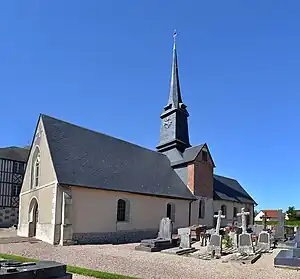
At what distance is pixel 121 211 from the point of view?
1852 centimetres

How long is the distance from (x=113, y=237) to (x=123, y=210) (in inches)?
66.9

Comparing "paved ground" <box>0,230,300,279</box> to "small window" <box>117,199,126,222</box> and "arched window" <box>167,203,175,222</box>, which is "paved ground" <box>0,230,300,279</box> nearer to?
"small window" <box>117,199,126,222</box>

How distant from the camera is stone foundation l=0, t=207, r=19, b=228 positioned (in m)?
30.9

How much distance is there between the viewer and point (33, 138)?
64.3 ft

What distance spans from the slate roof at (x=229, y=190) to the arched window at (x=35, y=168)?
590 inches

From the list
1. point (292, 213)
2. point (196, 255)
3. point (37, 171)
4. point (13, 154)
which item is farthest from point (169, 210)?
point (292, 213)

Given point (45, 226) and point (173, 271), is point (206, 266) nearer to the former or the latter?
point (173, 271)

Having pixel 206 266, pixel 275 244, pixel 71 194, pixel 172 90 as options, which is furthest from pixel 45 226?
pixel 172 90

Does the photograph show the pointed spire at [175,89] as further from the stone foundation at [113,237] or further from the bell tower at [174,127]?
the stone foundation at [113,237]

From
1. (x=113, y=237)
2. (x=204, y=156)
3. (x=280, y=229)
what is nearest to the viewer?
(x=113, y=237)

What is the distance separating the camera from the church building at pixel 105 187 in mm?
15750

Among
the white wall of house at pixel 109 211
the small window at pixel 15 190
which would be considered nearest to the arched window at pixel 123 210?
the white wall of house at pixel 109 211

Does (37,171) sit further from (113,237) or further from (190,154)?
(190,154)

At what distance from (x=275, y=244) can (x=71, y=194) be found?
33.2 feet
